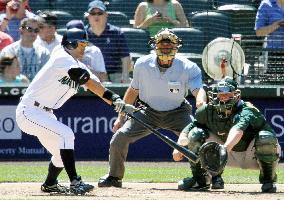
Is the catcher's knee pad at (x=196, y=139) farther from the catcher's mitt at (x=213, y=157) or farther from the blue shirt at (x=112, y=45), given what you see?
the blue shirt at (x=112, y=45)

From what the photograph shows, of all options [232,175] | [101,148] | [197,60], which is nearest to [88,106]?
[101,148]

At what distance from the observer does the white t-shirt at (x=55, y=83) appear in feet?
28.2

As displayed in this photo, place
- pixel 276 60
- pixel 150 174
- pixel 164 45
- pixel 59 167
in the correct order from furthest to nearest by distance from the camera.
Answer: pixel 276 60 → pixel 150 174 → pixel 164 45 → pixel 59 167

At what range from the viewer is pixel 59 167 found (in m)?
8.85

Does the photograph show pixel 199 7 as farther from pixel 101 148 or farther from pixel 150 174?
pixel 150 174

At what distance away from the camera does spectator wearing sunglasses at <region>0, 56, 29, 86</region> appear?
43.7ft

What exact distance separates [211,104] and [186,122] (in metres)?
0.72

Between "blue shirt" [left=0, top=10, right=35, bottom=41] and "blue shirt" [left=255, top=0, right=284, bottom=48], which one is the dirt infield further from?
"blue shirt" [left=0, top=10, right=35, bottom=41]

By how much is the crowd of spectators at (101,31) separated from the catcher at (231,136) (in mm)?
4142

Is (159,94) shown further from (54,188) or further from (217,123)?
(54,188)

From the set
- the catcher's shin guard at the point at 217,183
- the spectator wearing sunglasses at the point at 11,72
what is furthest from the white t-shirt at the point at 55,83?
the spectator wearing sunglasses at the point at 11,72

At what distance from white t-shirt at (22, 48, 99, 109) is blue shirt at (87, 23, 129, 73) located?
471 cm

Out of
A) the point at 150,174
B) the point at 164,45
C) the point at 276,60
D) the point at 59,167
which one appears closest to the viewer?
the point at 59,167

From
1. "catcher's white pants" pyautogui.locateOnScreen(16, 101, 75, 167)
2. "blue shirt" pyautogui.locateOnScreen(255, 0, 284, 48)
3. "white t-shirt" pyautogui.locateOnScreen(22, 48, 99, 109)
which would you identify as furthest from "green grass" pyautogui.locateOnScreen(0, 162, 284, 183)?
"blue shirt" pyautogui.locateOnScreen(255, 0, 284, 48)
